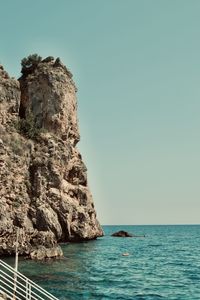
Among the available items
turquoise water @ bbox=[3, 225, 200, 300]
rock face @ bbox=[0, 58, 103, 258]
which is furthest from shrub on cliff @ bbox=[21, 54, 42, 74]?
turquoise water @ bbox=[3, 225, 200, 300]

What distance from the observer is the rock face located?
58.2 metres

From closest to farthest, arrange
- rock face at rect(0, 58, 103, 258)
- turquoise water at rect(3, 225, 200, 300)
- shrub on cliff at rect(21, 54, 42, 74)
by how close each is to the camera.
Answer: turquoise water at rect(3, 225, 200, 300), rock face at rect(0, 58, 103, 258), shrub on cliff at rect(21, 54, 42, 74)

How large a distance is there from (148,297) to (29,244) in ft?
92.6

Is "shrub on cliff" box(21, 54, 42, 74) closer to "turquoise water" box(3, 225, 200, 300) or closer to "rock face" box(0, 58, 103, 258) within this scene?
"rock face" box(0, 58, 103, 258)

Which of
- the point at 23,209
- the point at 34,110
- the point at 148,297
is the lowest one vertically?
the point at 148,297

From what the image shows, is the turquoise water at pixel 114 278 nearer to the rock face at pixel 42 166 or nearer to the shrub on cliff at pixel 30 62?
the rock face at pixel 42 166

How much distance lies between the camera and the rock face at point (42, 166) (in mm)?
58156

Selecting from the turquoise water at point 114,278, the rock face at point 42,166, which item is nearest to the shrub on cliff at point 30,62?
the rock face at point 42,166

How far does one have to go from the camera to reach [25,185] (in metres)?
65.3

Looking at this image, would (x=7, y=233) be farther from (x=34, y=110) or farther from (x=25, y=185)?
(x=34, y=110)

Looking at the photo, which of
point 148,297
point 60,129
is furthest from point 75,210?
point 148,297

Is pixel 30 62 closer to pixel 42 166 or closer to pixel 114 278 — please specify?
pixel 42 166

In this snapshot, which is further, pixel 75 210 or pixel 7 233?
pixel 75 210

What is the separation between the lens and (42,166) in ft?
238
